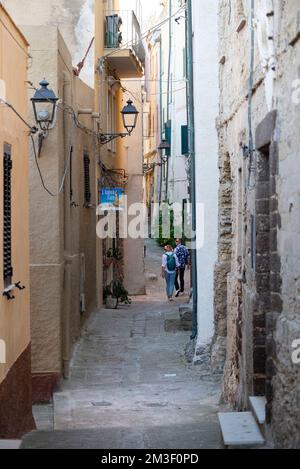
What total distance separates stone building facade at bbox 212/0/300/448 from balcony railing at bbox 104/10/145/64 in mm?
9261

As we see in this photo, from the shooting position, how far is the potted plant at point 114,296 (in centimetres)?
2230

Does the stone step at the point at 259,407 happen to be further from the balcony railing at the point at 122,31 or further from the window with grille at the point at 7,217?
the balcony railing at the point at 122,31

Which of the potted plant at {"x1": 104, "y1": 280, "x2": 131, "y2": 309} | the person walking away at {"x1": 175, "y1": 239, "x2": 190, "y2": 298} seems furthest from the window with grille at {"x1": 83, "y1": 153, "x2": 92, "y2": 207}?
the person walking away at {"x1": 175, "y1": 239, "x2": 190, "y2": 298}

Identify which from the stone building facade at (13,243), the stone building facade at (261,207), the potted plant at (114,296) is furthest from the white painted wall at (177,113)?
the stone building facade at (13,243)

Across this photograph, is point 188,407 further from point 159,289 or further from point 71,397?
point 159,289

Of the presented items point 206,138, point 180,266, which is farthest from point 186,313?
point 180,266

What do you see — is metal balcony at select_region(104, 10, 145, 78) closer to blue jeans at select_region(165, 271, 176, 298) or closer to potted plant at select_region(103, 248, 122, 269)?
potted plant at select_region(103, 248, 122, 269)

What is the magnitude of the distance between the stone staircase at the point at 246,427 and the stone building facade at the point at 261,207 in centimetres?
18

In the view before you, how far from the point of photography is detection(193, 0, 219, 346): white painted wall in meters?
15.0

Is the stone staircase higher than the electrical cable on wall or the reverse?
the reverse

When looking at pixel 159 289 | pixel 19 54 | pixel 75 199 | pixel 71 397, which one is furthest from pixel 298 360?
pixel 159 289

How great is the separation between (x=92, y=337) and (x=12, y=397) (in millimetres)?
8379

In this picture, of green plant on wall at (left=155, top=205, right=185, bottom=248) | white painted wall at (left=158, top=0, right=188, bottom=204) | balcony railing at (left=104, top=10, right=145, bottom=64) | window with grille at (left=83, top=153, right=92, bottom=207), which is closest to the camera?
window with grille at (left=83, top=153, right=92, bottom=207)

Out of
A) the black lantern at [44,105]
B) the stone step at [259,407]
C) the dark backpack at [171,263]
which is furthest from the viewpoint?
the dark backpack at [171,263]
